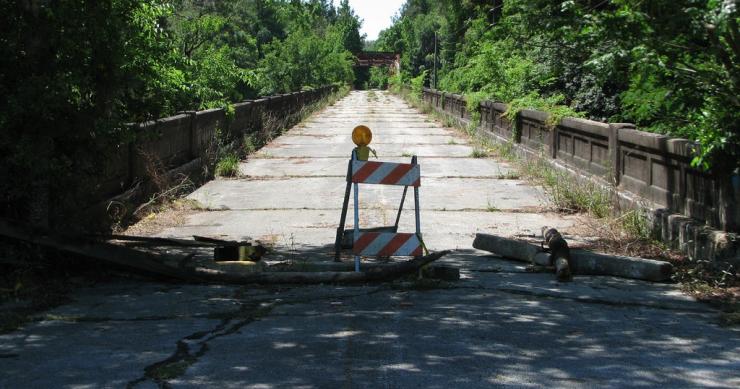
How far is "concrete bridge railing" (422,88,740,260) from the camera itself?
8625 millimetres

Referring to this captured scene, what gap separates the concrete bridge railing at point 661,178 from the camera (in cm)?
862

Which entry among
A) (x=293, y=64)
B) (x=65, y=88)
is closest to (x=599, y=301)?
(x=65, y=88)

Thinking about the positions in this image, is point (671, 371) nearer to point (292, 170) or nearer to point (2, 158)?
point (2, 158)

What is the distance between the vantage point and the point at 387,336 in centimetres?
619

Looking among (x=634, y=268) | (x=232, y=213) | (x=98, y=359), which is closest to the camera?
(x=98, y=359)

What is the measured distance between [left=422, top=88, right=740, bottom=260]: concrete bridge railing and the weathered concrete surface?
101cm

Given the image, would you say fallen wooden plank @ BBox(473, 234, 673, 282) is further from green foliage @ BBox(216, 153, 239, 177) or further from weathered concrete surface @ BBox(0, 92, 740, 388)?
green foliage @ BBox(216, 153, 239, 177)

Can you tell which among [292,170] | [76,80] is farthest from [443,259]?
[292,170]

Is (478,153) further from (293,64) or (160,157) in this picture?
(293,64)

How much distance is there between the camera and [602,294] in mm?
7824

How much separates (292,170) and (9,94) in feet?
36.9

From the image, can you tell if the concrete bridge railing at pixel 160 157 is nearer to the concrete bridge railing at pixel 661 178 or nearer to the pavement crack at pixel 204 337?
the pavement crack at pixel 204 337

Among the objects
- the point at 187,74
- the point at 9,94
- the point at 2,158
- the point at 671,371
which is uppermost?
the point at 187,74

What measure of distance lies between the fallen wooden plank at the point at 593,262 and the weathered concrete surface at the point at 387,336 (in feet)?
0.40
